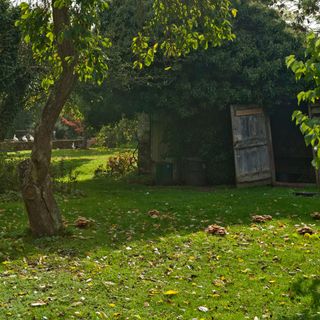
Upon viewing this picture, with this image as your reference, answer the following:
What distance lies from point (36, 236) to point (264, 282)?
425 centimetres

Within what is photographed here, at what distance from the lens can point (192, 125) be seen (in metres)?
17.1

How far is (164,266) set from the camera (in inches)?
269

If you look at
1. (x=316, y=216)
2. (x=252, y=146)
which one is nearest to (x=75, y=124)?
(x=252, y=146)

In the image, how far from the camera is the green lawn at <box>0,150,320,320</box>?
5254 millimetres

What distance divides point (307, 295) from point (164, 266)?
7.11ft

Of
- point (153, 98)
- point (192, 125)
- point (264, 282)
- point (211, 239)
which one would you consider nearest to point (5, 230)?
point (211, 239)

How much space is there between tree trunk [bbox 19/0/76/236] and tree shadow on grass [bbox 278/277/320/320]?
4440 millimetres

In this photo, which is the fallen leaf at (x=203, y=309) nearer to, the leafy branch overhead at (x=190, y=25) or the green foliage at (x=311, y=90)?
the green foliage at (x=311, y=90)

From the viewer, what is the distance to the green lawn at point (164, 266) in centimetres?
525

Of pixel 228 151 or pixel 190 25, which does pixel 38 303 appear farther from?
pixel 228 151

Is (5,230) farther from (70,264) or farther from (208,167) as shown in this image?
(208,167)

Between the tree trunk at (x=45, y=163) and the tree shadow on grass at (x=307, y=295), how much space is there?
4.44 meters

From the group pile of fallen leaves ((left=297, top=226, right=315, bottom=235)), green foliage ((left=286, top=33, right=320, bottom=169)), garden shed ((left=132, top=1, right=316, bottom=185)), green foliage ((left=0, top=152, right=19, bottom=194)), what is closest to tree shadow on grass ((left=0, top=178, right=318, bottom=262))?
pile of fallen leaves ((left=297, top=226, right=315, bottom=235))

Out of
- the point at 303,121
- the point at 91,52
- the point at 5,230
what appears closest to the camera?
the point at 303,121
